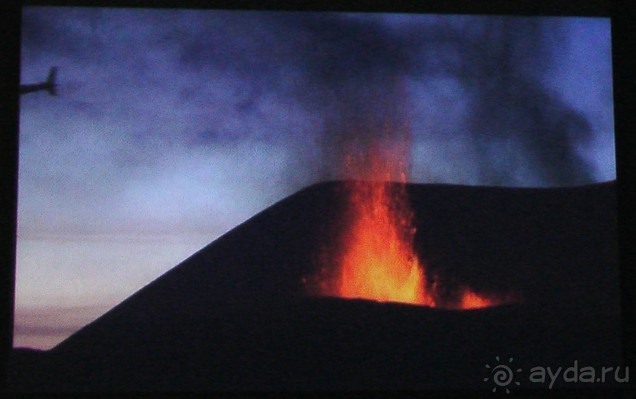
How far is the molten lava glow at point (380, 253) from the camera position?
3.77 meters

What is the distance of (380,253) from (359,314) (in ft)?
1.37

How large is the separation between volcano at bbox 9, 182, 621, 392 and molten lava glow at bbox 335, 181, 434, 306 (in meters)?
0.07

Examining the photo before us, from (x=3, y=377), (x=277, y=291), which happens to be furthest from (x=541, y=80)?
(x=3, y=377)

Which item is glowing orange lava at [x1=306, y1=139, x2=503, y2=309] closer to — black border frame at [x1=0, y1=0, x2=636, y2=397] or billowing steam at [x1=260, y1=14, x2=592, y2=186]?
billowing steam at [x1=260, y1=14, x2=592, y2=186]

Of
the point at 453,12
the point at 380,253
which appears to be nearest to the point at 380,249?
the point at 380,253

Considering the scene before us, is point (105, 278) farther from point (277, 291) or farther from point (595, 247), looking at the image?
point (595, 247)

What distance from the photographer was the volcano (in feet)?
11.4

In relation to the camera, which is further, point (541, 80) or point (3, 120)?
point (541, 80)

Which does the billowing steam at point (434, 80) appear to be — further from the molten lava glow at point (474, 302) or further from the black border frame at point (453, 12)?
the molten lava glow at point (474, 302)

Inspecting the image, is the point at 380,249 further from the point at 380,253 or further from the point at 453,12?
the point at 453,12

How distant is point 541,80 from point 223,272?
1861mm

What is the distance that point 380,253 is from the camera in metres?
3.91

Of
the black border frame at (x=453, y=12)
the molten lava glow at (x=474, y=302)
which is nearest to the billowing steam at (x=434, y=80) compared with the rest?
the black border frame at (x=453, y=12)

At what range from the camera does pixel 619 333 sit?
3570 millimetres
